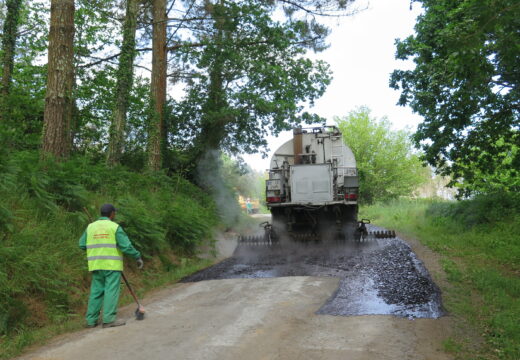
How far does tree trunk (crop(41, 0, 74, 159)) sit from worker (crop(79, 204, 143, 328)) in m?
4.51

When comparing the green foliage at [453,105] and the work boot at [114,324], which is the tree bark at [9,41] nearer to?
the work boot at [114,324]

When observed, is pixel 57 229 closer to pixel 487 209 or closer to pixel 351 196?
pixel 351 196

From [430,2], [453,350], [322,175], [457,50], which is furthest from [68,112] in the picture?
[430,2]

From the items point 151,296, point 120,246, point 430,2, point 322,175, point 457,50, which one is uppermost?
point 430,2

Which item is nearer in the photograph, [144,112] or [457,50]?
[457,50]

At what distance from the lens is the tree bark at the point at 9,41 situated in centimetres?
1130

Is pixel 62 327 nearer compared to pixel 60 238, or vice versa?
pixel 62 327

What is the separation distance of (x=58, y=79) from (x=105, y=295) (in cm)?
584

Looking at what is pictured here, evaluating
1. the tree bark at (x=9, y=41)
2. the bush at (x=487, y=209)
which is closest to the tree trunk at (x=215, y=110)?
the tree bark at (x=9, y=41)

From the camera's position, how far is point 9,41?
11.5 meters

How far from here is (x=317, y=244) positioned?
38.8ft

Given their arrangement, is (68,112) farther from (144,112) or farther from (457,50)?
(457,50)

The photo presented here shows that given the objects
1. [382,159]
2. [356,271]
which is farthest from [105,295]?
[382,159]

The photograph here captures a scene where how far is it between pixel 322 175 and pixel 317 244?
2005mm
